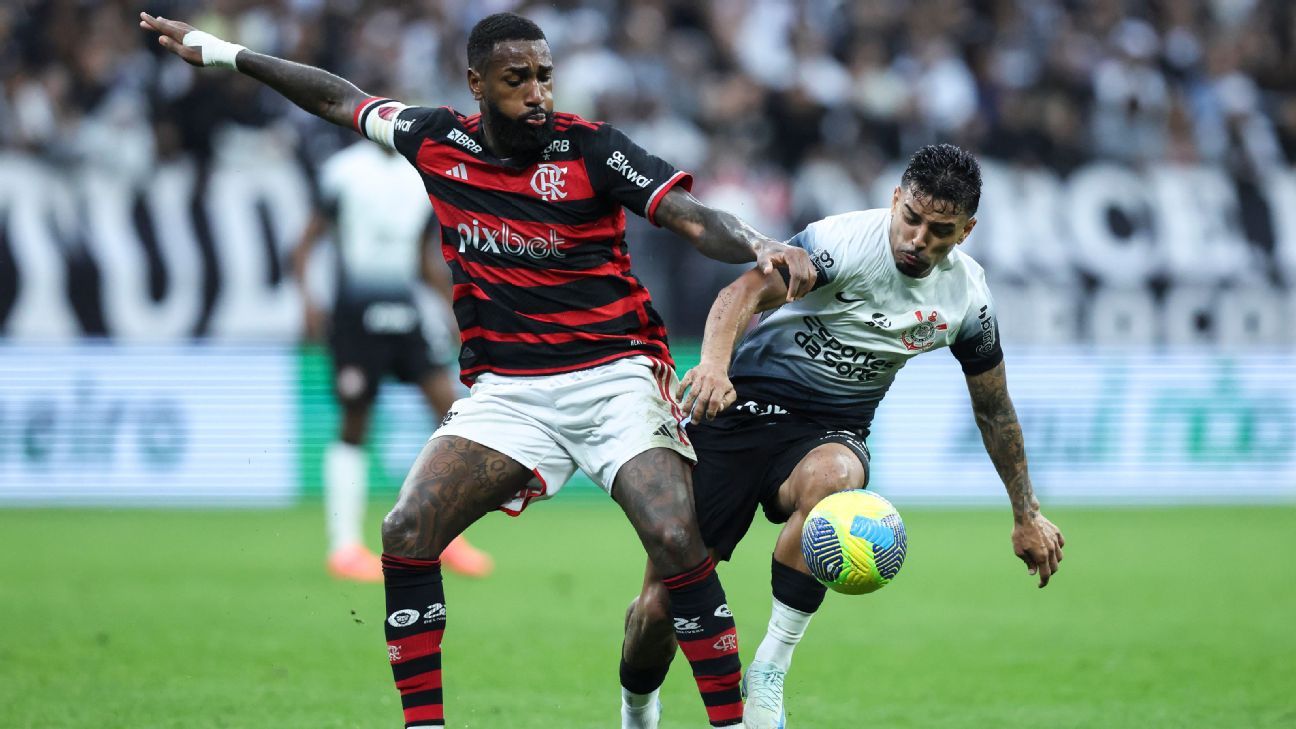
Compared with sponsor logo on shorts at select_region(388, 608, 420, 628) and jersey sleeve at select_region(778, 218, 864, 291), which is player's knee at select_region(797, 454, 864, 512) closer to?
jersey sleeve at select_region(778, 218, 864, 291)

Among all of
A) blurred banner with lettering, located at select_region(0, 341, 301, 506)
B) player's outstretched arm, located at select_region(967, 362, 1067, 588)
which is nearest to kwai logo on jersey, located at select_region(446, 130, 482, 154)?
player's outstretched arm, located at select_region(967, 362, 1067, 588)

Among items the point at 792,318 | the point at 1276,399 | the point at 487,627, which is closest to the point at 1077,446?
the point at 1276,399

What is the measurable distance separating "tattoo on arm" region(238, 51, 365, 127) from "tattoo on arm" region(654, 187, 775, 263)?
1302 mm

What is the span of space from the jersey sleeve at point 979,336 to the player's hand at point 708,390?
1.22 metres

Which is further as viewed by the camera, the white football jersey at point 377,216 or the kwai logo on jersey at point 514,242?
the white football jersey at point 377,216

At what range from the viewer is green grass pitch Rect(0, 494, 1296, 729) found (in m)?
6.50

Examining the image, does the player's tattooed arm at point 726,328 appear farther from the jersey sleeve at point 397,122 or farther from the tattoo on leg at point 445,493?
the jersey sleeve at point 397,122

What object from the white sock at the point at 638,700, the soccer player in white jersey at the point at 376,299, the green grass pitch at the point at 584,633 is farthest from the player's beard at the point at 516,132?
the soccer player in white jersey at the point at 376,299

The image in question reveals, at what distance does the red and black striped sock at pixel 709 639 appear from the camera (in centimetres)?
529

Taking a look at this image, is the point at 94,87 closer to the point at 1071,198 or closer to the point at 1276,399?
the point at 1071,198

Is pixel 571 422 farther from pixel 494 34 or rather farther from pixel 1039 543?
pixel 1039 543

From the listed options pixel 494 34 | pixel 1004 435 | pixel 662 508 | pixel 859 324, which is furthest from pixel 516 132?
pixel 1004 435

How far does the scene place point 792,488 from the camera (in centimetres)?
584

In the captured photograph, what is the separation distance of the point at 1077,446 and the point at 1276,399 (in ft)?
6.48
